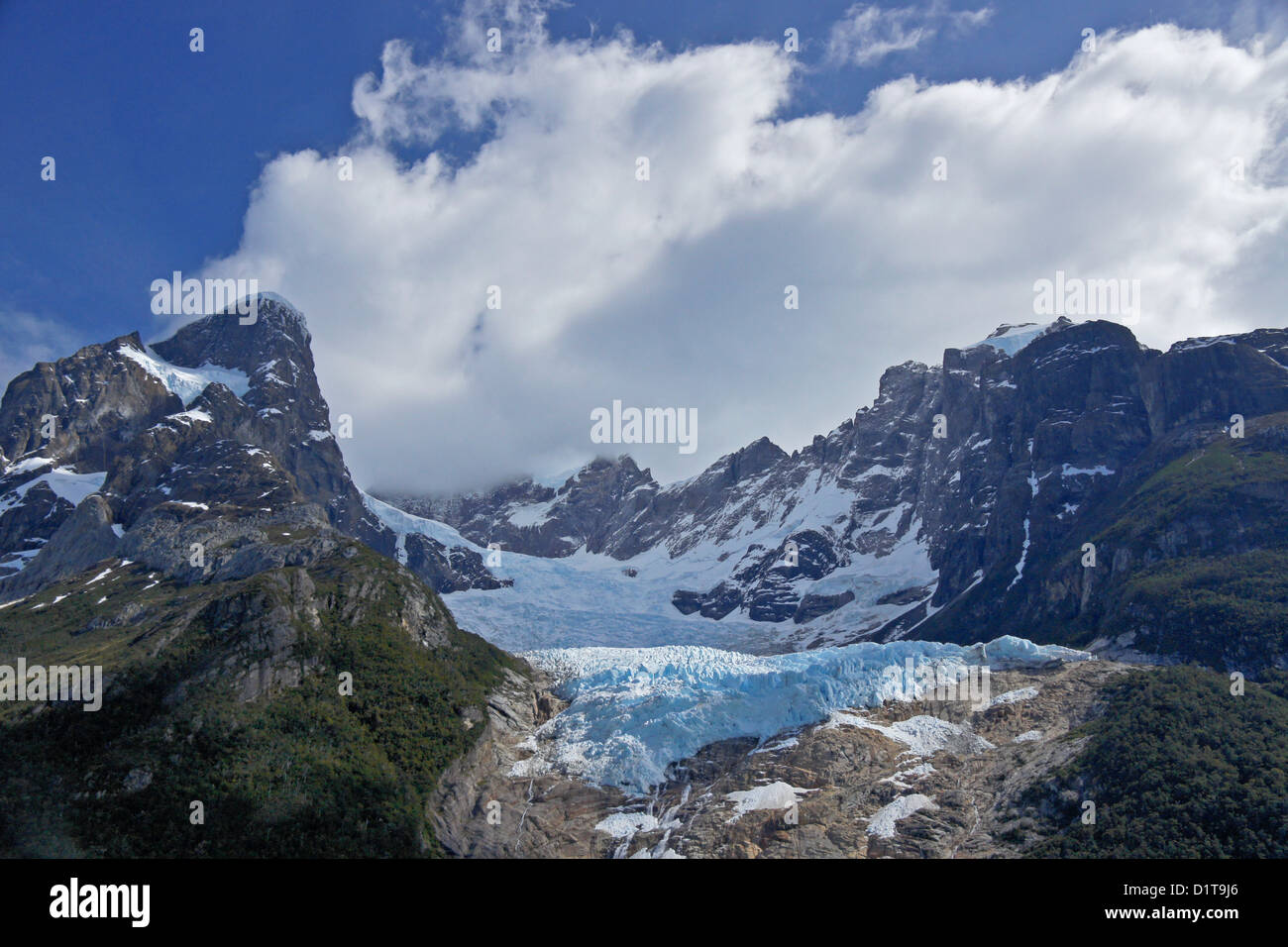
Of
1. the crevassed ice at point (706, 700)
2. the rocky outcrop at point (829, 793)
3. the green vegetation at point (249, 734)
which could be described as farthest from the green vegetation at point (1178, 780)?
the green vegetation at point (249, 734)

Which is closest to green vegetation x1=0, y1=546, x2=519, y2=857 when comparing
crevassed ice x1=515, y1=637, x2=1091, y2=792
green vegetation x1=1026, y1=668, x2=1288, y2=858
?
crevassed ice x1=515, y1=637, x2=1091, y2=792

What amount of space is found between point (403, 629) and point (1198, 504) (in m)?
152

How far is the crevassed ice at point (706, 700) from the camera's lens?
121 m

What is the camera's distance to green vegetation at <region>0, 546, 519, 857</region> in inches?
3474

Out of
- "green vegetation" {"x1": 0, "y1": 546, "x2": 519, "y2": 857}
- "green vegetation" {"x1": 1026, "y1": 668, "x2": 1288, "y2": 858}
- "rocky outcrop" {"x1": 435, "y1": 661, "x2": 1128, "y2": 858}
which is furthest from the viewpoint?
"rocky outcrop" {"x1": 435, "y1": 661, "x2": 1128, "y2": 858}

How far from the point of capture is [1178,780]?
96.6 meters

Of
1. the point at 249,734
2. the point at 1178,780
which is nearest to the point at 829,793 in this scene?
the point at 1178,780

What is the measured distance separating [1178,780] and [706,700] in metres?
55.6

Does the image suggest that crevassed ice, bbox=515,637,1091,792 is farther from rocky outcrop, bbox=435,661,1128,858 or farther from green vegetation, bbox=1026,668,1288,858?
green vegetation, bbox=1026,668,1288,858

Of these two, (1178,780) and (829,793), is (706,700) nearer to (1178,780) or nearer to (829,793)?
(829,793)

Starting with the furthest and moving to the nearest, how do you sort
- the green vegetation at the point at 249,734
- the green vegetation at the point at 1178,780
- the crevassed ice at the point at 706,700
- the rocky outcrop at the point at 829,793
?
1. the crevassed ice at the point at 706,700
2. the rocky outcrop at the point at 829,793
3. the green vegetation at the point at 1178,780
4. the green vegetation at the point at 249,734

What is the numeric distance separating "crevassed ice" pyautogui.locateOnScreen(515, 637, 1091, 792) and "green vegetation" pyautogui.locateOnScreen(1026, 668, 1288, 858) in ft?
81.3

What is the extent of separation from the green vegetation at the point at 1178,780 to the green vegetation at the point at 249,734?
67027 mm

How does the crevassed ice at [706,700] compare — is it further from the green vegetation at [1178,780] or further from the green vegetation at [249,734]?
the green vegetation at [1178,780]
